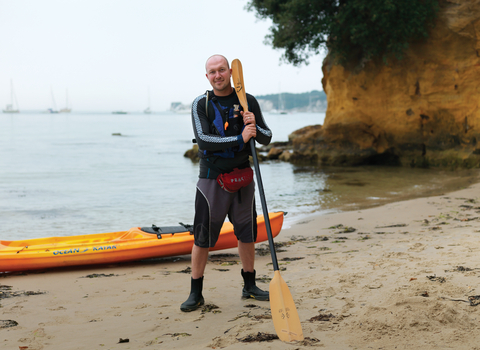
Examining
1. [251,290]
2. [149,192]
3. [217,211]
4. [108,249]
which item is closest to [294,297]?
[251,290]

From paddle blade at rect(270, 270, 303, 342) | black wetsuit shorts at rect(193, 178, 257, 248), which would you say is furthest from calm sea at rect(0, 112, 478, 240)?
paddle blade at rect(270, 270, 303, 342)

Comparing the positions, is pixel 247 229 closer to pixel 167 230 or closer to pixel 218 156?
pixel 218 156

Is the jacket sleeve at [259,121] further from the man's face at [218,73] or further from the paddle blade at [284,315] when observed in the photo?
the paddle blade at [284,315]

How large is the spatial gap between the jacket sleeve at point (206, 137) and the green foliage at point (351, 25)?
10288mm

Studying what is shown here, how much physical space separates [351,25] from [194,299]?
11.4 metres

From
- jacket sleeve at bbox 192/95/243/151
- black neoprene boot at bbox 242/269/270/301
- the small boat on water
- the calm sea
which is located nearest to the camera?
jacket sleeve at bbox 192/95/243/151

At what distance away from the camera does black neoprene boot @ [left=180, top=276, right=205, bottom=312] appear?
271cm

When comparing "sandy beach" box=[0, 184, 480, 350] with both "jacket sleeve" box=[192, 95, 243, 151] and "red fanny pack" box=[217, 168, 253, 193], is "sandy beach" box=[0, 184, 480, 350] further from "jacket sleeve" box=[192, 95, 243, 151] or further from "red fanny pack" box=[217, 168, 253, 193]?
"jacket sleeve" box=[192, 95, 243, 151]

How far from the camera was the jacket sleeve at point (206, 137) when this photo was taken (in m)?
2.66

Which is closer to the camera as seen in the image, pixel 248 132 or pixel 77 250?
pixel 248 132

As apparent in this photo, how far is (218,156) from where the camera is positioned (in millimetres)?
2764

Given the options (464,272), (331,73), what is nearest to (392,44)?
(331,73)

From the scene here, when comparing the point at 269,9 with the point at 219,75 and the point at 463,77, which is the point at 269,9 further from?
the point at 219,75

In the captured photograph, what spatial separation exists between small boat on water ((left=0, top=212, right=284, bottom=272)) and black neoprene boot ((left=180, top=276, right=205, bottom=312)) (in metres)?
1.54
